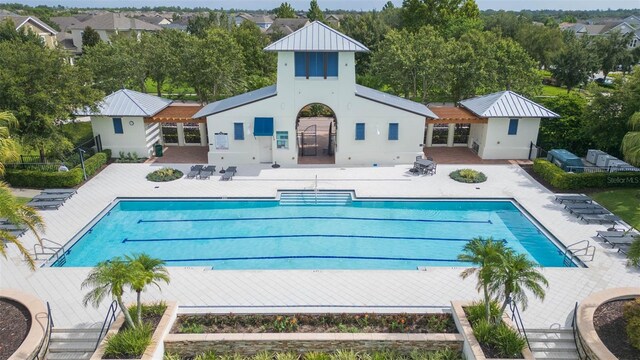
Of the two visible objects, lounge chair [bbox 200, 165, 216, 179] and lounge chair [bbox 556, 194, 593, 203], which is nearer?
lounge chair [bbox 556, 194, 593, 203]

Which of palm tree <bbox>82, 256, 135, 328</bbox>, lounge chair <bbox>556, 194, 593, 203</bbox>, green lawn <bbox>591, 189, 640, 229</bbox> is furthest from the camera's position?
lounge chair <bbox>556, 194, 593, 203</bbox>

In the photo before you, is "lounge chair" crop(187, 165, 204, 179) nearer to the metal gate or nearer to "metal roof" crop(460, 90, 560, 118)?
the metal gate

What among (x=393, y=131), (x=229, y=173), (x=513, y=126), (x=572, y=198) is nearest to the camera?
(x=572, y=198)

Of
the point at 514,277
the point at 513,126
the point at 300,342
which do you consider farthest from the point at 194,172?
the point at 513,126

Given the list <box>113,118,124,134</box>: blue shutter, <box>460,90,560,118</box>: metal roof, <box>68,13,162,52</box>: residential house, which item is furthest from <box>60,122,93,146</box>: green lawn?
<box>68,13,162,52</box>: residential house

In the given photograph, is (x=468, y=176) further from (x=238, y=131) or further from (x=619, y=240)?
(x=238, y=131)

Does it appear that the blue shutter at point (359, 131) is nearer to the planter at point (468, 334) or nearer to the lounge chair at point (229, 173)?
the lounge chair at point (229, 173)
